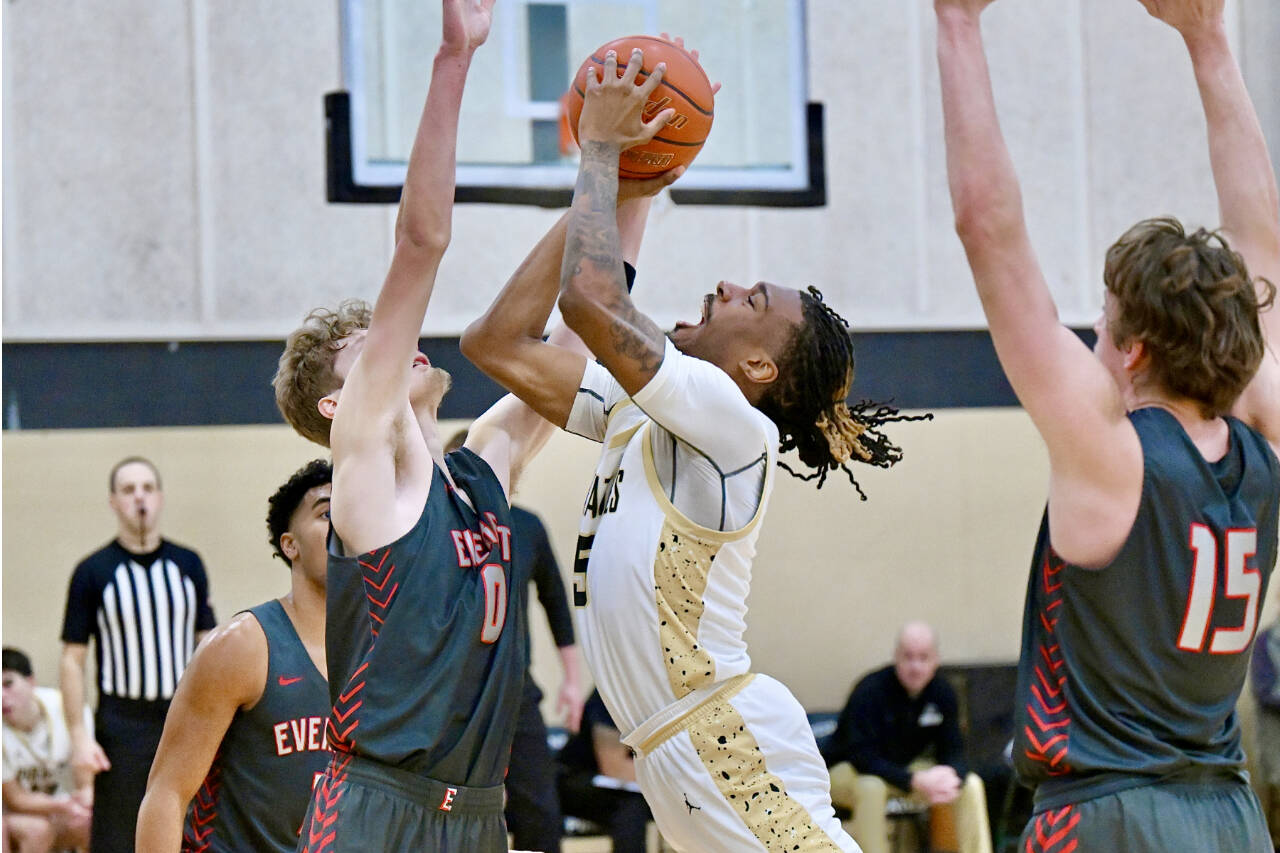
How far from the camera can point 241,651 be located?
3354mm

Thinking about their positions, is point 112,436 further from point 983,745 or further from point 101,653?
point 983,745

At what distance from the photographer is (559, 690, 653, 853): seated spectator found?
7.02 meters

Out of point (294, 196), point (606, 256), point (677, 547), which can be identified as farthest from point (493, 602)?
point (294, 196)

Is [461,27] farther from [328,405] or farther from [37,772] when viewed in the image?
[37,772]

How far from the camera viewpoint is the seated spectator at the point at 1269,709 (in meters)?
8.16

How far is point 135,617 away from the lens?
6793 mm

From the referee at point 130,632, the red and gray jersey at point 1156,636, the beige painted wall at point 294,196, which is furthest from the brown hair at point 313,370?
the beige painted wall at point 294,196

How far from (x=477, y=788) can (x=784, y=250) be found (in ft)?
22.7

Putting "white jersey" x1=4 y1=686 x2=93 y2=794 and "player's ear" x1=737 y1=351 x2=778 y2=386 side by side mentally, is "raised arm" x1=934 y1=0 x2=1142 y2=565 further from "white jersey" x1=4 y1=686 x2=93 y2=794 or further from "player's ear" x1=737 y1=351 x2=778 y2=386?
"white jersey" x1=4 y1=686 x2=93 y2=794

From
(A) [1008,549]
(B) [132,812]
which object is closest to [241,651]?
(B) [132,812]

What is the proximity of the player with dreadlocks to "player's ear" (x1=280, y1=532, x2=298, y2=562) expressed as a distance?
805 mm

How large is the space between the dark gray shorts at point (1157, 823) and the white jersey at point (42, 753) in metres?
5.95

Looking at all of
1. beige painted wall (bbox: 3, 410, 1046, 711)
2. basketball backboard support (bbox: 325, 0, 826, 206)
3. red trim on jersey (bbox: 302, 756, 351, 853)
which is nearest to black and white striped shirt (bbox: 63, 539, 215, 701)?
beige painted wall (bbox: 3, 410, 1046, 711)

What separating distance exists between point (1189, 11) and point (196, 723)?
2520 millimetres
